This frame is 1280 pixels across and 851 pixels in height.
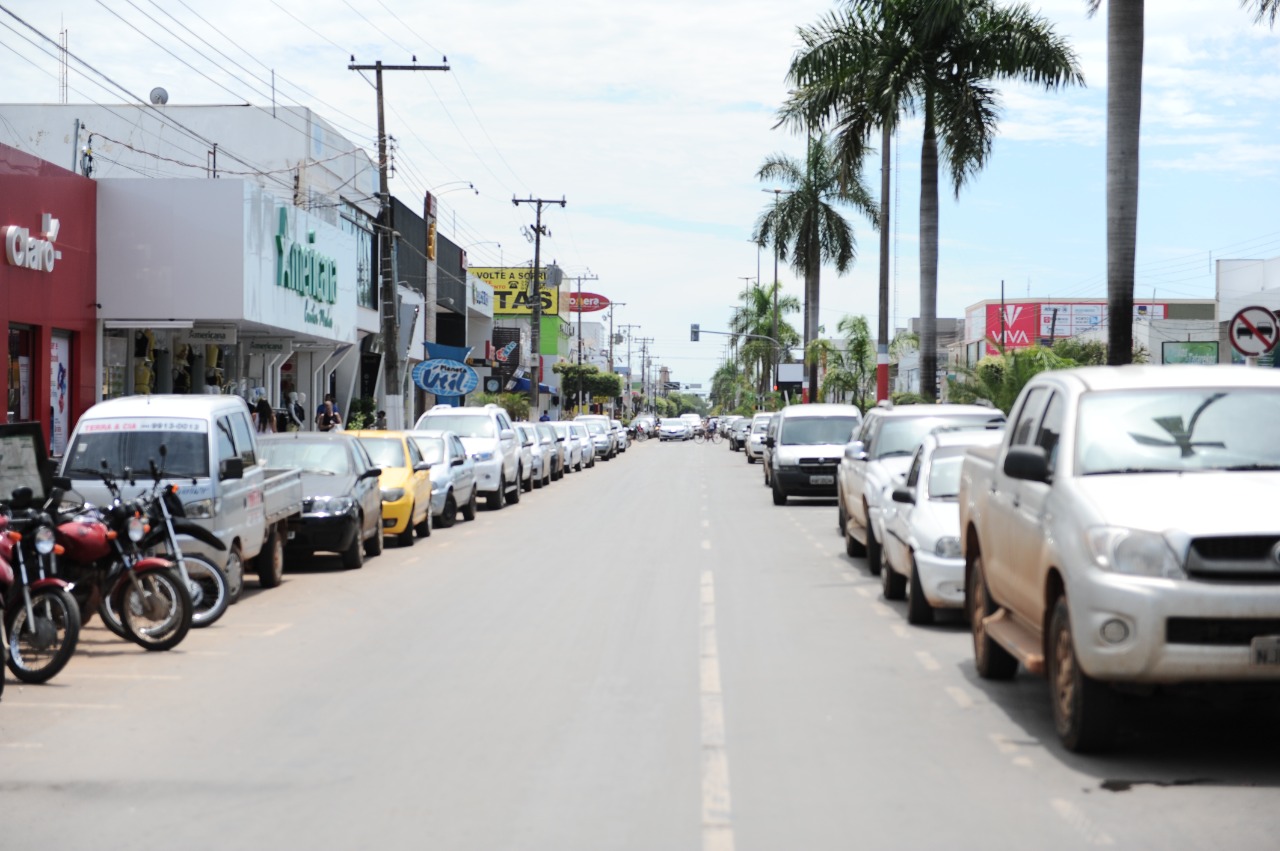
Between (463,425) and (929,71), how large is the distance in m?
12.5

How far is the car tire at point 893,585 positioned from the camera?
46.4ft

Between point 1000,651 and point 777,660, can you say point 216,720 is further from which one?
point 1000,651

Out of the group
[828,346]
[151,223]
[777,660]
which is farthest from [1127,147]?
[828,346]

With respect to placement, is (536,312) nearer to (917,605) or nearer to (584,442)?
(584,442)

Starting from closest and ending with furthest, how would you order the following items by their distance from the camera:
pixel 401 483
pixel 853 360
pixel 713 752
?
pixel 713 752 < pixel 401 483 < pixel 853 360

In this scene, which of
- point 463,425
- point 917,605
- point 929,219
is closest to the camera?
point 917,605

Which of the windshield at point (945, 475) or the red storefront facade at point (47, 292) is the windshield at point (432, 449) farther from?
the windshield at point (945, 475)

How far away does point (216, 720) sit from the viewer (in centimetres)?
858

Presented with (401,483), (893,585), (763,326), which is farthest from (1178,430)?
(763,326)

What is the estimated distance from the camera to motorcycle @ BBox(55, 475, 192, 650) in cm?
1111

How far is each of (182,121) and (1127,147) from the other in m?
33.4

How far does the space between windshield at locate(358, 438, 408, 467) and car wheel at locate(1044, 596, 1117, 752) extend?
14.3 metres

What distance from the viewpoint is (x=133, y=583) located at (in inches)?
440

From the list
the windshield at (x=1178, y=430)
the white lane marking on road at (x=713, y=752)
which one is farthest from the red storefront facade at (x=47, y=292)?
the windshield at (x=1178, y=430)
